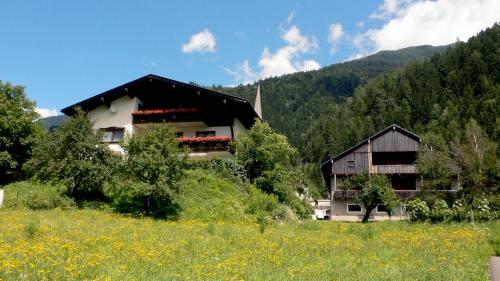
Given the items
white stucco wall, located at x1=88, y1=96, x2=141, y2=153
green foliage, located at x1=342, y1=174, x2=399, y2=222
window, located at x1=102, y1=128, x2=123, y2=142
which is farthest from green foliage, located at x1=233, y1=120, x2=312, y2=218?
window, located at x1=102, y1=128, x2=123, y2=142

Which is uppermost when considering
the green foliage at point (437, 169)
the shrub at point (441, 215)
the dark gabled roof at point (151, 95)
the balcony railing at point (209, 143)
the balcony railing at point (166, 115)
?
the dark gabled roof at point (151, 95)

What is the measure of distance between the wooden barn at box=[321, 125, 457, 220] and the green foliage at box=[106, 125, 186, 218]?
27.1 metres

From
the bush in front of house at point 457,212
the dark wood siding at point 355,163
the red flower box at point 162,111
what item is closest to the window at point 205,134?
the red flower box at point 162,111

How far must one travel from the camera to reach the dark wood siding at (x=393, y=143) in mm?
45406

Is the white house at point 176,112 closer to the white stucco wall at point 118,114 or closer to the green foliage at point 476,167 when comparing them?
the white stucco wall at point 118,114

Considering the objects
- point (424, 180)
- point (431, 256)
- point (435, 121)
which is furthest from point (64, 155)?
point (435, 121)

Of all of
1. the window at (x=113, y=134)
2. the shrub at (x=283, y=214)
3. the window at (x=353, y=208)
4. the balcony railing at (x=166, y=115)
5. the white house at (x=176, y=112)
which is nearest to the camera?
the shrub at (x=283, y=214)

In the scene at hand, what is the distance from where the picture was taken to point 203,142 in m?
34.6

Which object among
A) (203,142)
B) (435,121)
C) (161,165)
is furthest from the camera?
(435,121)

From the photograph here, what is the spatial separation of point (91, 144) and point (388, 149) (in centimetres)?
3279

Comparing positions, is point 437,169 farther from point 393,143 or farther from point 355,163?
point 355,163

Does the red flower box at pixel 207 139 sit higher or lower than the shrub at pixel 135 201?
higher

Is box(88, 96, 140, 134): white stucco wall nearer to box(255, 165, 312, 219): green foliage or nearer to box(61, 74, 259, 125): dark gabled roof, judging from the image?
box(61, 74, 259, 125): dark gabled roof

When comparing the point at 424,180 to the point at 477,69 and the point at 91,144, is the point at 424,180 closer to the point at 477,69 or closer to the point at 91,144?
the point at 91,144
